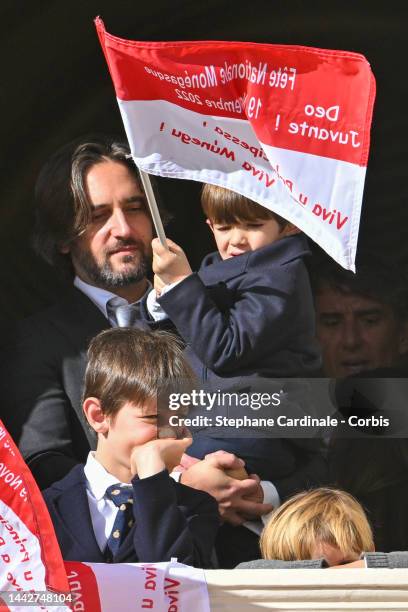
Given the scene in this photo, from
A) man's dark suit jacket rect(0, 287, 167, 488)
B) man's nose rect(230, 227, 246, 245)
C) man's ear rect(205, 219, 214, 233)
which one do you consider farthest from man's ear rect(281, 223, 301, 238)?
man's dark suit jacket rect(0, 287, 167, 488)

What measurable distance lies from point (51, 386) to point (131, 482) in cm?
54

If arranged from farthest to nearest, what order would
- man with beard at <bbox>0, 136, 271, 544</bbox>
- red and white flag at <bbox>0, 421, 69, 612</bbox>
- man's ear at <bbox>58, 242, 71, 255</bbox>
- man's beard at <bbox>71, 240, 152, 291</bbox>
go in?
man's ear at <bbox>58, 242, 71, 255</bbox> < man's beard at <bbox>71, 240, 152, 291</bbox> < man with beard at <bbox>0, 136, 271, 544</bbox> < red and white flag at <bbox>0, 421, 69, 612</bbox>

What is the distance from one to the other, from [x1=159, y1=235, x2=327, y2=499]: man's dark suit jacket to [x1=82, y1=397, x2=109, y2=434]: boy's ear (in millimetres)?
261

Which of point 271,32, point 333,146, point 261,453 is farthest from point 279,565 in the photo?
point 271,32

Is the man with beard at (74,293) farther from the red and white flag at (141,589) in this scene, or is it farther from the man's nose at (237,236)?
the red and white flag at (141,589)

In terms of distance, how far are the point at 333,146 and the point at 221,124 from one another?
321 mm

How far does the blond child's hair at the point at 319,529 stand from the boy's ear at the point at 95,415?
0.69 metres

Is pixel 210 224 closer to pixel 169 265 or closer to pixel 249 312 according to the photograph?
pixel 169 265

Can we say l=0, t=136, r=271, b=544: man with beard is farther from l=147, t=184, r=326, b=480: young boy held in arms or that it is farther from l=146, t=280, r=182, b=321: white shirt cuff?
l=147, t=184, r=326, b=480: young boy held in arms

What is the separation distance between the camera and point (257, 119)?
200 inches

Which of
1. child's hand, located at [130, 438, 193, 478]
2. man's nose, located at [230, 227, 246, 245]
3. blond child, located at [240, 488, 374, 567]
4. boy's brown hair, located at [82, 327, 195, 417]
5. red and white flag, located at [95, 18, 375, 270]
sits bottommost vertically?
blond child, located at [240, 488, 374, 567]

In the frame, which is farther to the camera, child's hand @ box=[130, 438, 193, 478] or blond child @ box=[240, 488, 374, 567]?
child's hand @ box=[130, 438, 193, 478]

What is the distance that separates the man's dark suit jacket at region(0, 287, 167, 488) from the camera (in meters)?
5.38

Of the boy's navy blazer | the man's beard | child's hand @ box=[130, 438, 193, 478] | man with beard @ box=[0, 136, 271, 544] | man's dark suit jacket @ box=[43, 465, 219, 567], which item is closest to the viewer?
man's dark suit jacket @ box=[43, 465, 219, 567]
